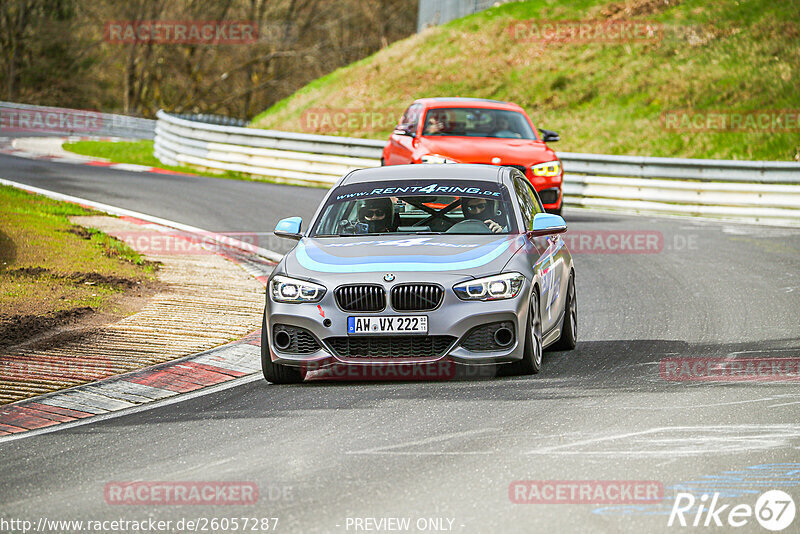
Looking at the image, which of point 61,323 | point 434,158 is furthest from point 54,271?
point 434,158

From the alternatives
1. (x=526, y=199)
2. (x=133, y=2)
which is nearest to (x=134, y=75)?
(x=133, y=2)

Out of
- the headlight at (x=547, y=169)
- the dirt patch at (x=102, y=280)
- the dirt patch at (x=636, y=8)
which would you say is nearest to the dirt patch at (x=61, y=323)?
the dirt patch at (x=102, y=280)

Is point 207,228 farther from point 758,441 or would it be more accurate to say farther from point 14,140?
point 14,140

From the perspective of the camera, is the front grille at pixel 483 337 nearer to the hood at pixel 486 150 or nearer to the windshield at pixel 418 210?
the windshield at pixel 418 210

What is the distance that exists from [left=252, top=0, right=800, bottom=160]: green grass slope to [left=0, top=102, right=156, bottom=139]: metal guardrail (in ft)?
24.8

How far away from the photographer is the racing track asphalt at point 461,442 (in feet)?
18.8

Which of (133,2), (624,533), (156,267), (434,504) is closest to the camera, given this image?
(624,533)

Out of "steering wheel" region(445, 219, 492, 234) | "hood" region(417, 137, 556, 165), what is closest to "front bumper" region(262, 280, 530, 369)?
"steering wheel" region(445, 219, 492, 234)

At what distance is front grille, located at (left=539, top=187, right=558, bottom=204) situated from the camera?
58.1ft

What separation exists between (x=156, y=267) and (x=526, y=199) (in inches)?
213

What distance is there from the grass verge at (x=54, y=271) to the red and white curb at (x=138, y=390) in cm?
169

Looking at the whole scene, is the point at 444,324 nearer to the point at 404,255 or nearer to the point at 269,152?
the point at 404,255

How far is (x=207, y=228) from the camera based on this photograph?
1820cm

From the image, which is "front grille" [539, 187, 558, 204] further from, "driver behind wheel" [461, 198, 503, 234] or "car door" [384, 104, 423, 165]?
"driver behind wheel" [461, 198, 503, 234]
